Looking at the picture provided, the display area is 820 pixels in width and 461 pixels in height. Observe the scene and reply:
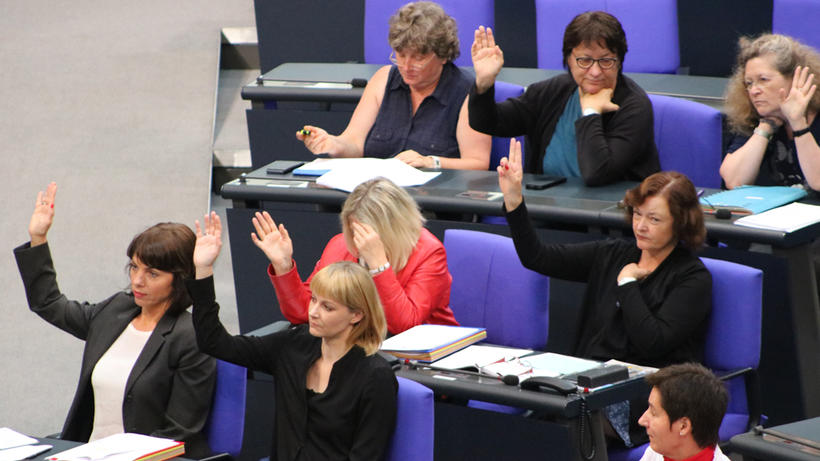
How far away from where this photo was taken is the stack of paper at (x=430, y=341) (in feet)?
9.84

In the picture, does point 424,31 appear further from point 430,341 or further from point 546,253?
point 430,341

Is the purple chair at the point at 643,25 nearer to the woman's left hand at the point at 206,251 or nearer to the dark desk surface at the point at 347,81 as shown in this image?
the dark desk surface at the point at 347,81

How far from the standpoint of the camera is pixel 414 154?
4.10m

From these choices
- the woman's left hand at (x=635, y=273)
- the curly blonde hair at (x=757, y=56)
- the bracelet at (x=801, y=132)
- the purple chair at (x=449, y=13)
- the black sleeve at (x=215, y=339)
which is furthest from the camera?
the purple chair at (x=449, y=13)

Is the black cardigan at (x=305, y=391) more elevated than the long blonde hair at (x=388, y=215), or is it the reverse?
the long blonde hair at (x=388, y=215)

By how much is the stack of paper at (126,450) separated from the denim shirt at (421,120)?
174cm

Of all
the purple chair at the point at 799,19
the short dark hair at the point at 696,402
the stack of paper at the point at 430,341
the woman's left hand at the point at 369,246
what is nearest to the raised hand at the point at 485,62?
the woman's left hand at the point at 369,246

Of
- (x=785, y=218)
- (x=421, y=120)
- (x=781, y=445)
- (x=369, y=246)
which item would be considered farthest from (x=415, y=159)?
(x=781, y=445)

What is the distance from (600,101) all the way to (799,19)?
3.19 feet

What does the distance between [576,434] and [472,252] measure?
0.82 meters

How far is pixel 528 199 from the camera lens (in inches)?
143

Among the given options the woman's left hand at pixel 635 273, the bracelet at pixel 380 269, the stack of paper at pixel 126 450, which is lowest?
the stack of paper at pixel 126 450

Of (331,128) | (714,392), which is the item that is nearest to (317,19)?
(331,128)

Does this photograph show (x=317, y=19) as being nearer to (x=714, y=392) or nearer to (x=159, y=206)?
(x=159, y=206)
